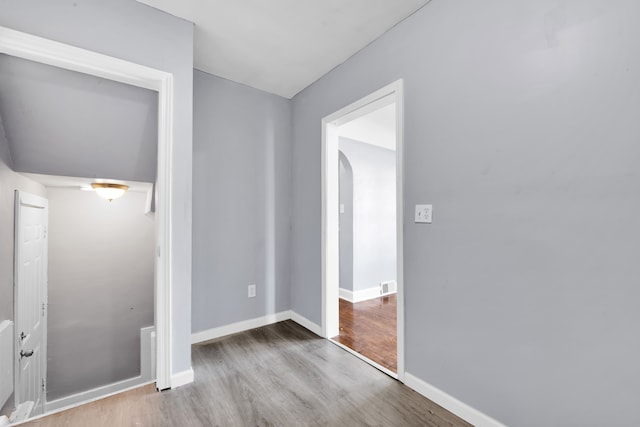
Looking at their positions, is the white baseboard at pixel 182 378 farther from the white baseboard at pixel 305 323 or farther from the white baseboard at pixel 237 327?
the white baseboard at pixel 305 323

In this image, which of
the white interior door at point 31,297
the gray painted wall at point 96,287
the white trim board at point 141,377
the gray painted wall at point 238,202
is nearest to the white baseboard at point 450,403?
the gray painted wall at point 238,202

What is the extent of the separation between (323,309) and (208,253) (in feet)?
4.04

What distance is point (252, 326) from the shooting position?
2809 millimetres

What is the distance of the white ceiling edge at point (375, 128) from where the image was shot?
127 inches

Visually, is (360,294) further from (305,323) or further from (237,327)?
(237,327)

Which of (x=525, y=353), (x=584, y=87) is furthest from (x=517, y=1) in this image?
(x=525, y=353)

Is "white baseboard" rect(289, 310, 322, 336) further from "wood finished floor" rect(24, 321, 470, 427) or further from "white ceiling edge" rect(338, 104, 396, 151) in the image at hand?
"white ceiling edge" rect(338, 104, 396, 151)

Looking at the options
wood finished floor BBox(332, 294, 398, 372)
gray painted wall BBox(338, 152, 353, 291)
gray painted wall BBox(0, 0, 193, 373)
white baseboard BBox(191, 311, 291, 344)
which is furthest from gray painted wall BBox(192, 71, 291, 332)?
gray painted wall BBox(338, 152, 353, 291)

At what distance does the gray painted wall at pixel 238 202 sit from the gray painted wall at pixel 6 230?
1.27m

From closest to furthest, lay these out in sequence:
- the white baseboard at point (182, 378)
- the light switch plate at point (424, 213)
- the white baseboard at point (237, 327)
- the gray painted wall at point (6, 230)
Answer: the light switch plate at point (424, 213)
the white baseboard at point (182, 378)
the gray painted wall at point (6, 230)
the white baseboard at point (237, 327)

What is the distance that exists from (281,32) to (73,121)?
1738 mm

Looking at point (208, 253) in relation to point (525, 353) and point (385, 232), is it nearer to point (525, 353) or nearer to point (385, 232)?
point (525, 353)

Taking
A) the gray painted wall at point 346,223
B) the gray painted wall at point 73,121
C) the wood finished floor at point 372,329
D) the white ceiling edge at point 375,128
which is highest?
the white ceiling edge at point 375,128

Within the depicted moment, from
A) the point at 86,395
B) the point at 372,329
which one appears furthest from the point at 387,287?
the point at 86,395
